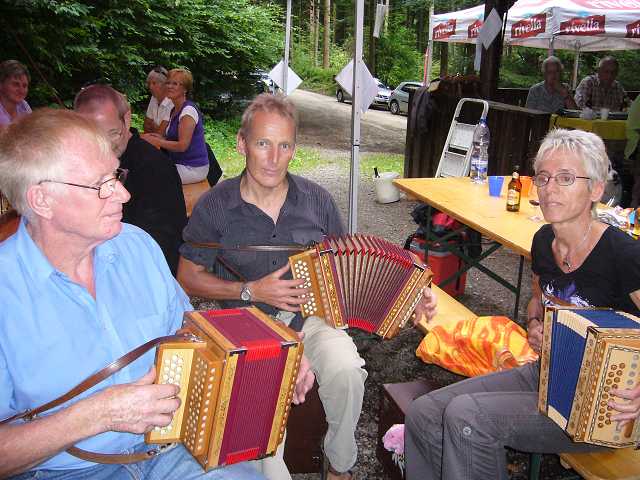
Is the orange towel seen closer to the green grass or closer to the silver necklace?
the silver necklace

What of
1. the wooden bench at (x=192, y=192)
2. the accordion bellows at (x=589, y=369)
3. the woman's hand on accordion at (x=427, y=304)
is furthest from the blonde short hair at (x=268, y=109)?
the wooden bench at (x=192, y=192)

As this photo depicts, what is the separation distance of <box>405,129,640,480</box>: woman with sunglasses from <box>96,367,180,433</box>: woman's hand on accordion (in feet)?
3.80

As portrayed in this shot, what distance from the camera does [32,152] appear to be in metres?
1.60

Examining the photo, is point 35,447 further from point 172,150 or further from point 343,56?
point 343,56

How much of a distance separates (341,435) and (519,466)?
111 cm

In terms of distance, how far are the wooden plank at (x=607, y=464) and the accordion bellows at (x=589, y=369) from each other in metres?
0.21

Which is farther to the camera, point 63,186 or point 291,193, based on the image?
point 291,193

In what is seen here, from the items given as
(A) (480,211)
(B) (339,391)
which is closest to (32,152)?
(B) (339,391)

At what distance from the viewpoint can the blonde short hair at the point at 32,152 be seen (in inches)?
62.9

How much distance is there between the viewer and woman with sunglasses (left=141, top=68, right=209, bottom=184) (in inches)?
212

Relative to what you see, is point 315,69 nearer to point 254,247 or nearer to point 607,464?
point 254,247

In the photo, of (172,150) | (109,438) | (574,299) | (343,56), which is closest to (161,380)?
(109,438)

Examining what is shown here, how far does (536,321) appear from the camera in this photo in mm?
2475

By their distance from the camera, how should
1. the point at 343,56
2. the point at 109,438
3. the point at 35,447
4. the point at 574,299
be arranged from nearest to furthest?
the point at 35,447 → the point at 109,438 → the point at 574,299 → the point at 343,56
